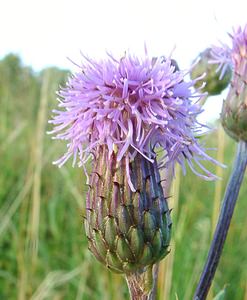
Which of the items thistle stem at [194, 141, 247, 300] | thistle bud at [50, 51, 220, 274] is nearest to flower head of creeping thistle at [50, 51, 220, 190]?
thistle bud at [50, 51, 220, 274]

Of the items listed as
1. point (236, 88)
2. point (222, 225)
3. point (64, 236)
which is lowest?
point (64, 236)

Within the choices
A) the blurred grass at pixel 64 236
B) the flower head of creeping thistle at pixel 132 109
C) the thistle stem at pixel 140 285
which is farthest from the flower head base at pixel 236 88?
the thistle stem at pixel 140 285

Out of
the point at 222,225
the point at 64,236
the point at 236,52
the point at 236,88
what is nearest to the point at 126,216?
the point at 222,225

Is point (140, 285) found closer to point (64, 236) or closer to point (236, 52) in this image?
point (236, 52)

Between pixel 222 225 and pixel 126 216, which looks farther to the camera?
pixel 222 225

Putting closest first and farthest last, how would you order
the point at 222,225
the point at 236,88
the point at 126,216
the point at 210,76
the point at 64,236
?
the point at 126,216 → the point at 222,225 → the point at 236,88 → the point at 210,76 → the point at 64,236

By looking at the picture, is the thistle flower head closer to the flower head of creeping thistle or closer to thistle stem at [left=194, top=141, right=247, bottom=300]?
thistle stem at [left=194, top=141, right=247, bottom=300]

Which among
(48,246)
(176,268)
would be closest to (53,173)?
(48,246)
